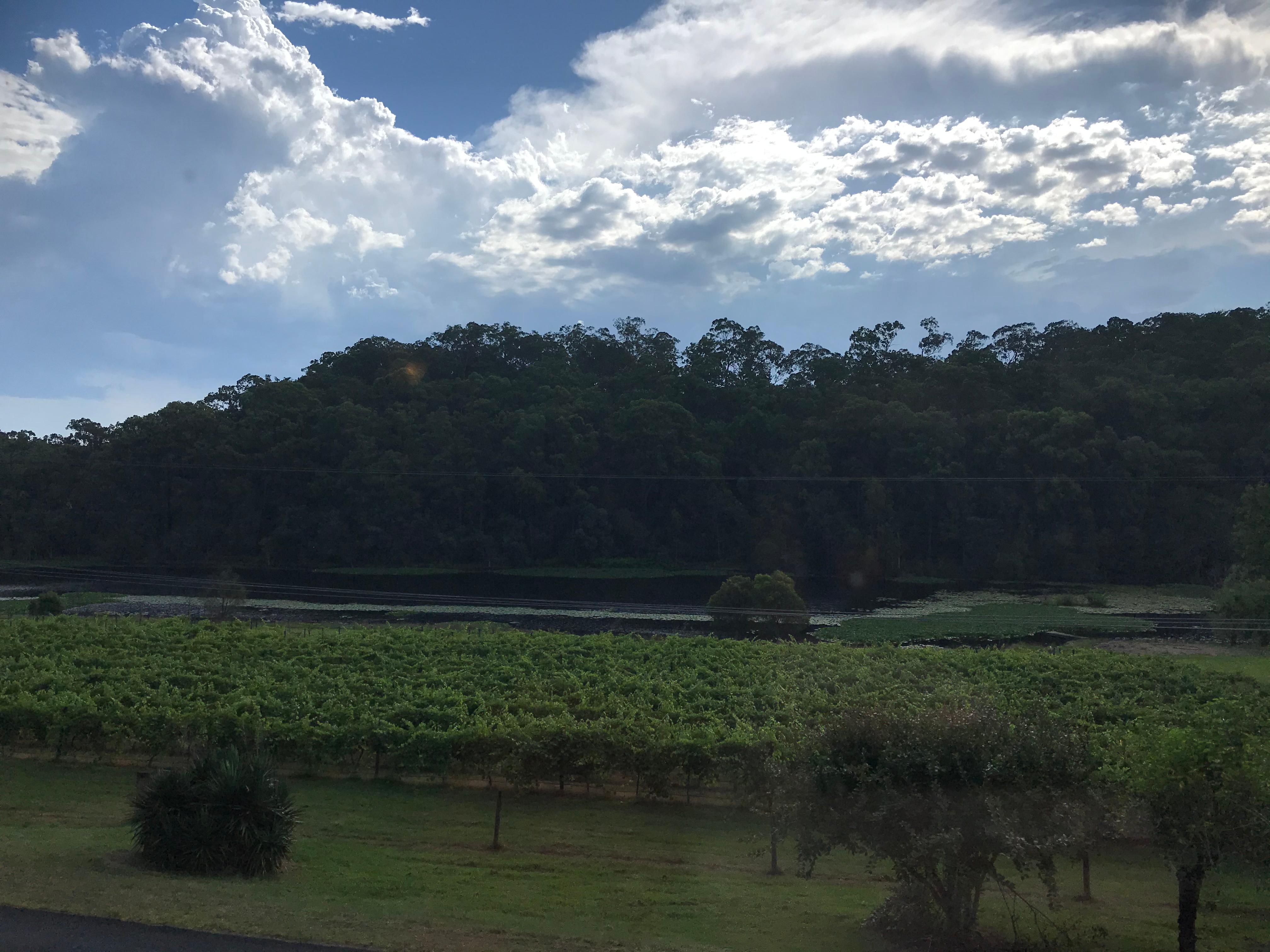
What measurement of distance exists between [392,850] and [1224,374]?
242 feet

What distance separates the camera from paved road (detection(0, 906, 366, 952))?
21.0 ft

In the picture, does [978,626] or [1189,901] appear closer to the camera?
[1189,901]

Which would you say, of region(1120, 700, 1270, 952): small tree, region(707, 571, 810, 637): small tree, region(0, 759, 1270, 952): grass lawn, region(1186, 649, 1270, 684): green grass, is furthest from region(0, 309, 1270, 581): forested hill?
region(1120, 700, 1270, 952): small tree

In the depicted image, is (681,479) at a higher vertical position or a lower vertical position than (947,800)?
higher

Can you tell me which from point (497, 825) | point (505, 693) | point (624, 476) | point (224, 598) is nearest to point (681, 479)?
point (624, 476)

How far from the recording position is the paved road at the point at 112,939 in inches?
252

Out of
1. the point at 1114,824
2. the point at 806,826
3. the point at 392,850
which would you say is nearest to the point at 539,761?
the point at 392,850

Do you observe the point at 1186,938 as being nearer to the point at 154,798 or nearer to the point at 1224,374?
the point at 154,798

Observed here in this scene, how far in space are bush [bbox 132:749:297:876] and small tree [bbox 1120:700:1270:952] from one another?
7.94 metres

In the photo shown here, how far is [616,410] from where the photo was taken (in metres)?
69.5

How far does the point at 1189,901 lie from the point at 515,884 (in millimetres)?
6066

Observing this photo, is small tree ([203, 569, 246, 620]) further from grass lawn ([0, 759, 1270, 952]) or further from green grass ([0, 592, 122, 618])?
grass lawn ([0, 759, 1270, 952])

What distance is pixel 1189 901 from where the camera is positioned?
7.59 meters

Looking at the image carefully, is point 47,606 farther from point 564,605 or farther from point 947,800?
point 947,800
